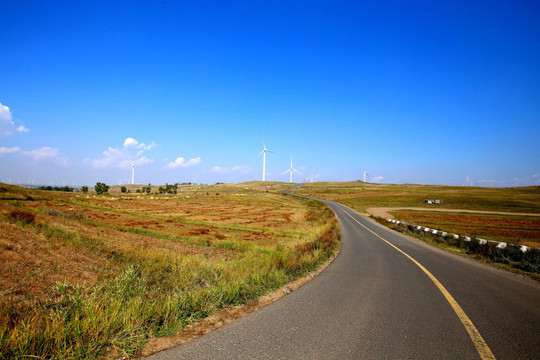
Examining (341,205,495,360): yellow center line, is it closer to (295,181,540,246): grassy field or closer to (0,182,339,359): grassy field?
(0,182,339,359): grassy field

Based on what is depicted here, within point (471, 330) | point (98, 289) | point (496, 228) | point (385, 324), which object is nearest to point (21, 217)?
point (98, 289)

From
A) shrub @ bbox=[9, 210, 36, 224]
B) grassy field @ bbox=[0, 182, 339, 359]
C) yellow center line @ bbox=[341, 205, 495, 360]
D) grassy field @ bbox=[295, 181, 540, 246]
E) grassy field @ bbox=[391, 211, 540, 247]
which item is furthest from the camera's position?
grassy field @ bbox=[295, 181, 540, 246]

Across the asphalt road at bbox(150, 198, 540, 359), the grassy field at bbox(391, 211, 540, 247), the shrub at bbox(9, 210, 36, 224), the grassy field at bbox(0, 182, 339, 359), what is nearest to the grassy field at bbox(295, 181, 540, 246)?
the grassy field at bbox(391, 211, 540, 247)

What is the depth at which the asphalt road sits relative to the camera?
4.04m

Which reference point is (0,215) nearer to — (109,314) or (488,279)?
(109,314)

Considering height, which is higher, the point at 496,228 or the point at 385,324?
the point at 385,324

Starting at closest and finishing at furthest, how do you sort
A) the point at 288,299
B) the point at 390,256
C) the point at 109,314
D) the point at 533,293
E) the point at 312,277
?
the point at 109,314 → the point at 288,299 → the point at 533,293 → the point at 312,277 → the point at 390,256

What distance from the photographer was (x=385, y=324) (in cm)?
506

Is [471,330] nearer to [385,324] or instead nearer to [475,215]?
[385,324]

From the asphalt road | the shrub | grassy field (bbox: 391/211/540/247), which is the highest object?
the shrub

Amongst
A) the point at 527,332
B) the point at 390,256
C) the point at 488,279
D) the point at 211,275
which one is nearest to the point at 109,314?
the point at 211,275

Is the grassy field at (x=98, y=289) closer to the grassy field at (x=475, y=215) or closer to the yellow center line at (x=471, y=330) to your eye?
the yellow center line at (x=471, y=330)

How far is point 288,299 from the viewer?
6453 mm

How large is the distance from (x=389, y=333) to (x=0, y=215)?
15.7 m
